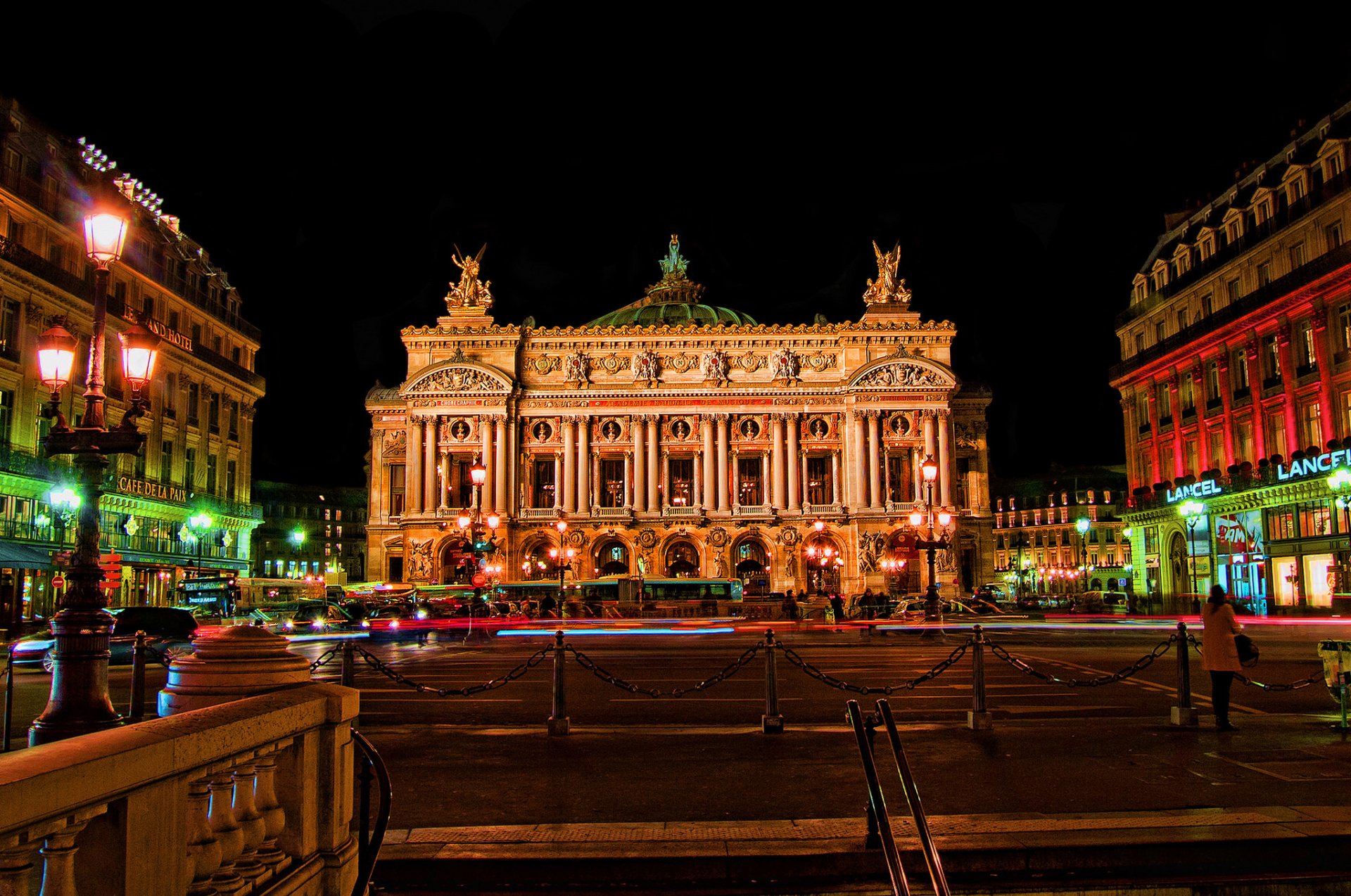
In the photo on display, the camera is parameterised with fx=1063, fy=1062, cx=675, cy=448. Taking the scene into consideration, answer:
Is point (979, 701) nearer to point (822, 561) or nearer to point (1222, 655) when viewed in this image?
point (1222, 655)

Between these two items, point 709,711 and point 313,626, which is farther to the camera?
point 313,626

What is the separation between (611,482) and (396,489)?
16.5 m

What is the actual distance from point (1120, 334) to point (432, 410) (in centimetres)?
4691

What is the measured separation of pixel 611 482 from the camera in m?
77.4

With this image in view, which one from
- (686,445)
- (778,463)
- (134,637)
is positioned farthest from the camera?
(686,445)

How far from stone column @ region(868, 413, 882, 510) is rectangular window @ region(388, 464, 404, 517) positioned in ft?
112

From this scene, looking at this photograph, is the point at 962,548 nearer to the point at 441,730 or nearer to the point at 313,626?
the point at 313,626

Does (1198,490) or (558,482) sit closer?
(1198,490)

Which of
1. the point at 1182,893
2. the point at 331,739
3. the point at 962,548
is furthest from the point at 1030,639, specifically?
the point at 962,548

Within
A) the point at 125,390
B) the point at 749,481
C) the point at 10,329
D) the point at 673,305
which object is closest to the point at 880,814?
the point at 10,329

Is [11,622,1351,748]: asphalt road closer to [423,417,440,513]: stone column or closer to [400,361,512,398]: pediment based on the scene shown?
[423,417,440,513]: stone column

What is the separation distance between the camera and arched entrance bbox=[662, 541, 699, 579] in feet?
246

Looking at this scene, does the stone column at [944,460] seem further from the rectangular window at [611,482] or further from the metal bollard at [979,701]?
the metal bollard at [979,701]

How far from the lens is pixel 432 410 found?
246ft
